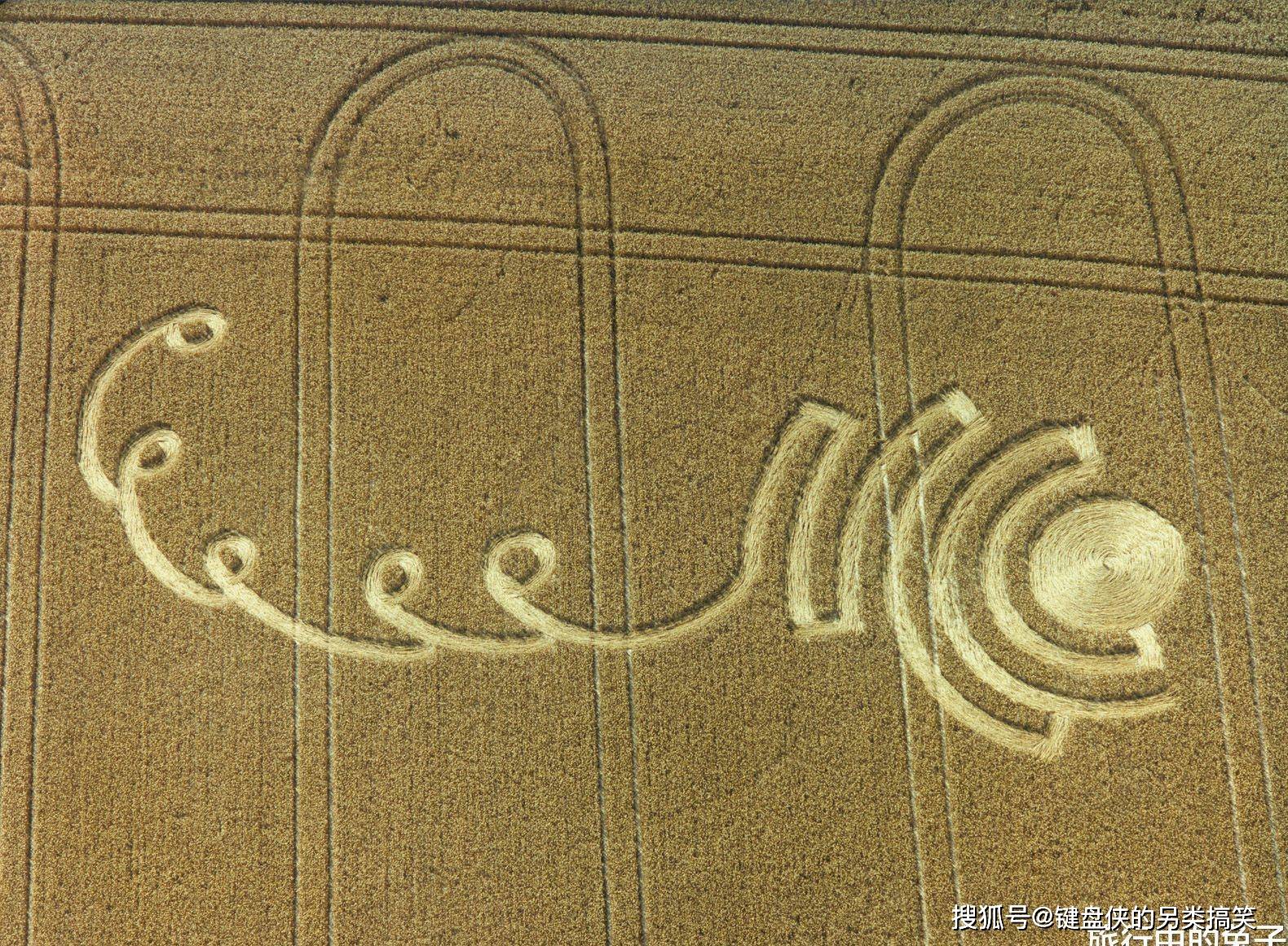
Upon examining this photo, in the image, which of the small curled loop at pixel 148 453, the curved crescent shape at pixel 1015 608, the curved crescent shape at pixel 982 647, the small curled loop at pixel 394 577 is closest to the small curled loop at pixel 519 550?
the small curled loop at pixel 394 577

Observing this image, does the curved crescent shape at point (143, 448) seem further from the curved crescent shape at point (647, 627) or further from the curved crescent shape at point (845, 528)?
the curved crescent shape at point (845, 528)

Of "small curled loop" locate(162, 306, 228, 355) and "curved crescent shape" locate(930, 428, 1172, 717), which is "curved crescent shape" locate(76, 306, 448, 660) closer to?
"small curled loop" locate(162, 306, 228, 355)

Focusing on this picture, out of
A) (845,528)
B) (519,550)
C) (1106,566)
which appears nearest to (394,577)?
(519,550)

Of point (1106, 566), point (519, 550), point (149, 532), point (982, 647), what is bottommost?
point (982, 647)

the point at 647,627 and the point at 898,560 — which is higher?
the point at 898,560

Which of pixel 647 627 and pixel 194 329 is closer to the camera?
pixel 647 627

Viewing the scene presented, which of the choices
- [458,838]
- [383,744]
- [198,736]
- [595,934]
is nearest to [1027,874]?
[595,934]

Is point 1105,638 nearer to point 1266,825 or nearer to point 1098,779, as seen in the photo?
point 1098,779

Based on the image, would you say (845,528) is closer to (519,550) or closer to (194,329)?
(519,550)
